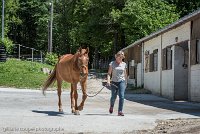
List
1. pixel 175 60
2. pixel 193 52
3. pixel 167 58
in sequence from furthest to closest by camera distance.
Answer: pixel 167 58, pixel 175 60, pixel 193 52

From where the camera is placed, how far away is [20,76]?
34406mm

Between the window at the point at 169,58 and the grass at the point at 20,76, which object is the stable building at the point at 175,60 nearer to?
the window at the point at 169,58

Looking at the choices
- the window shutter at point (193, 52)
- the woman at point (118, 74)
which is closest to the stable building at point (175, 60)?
the window shutter at point (193, 52)

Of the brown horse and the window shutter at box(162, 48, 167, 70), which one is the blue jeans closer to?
the brown horse

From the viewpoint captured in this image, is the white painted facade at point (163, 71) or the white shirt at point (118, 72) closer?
the white shirt at point (118, 72)

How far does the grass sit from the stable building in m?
6.31

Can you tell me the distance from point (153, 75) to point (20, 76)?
31.7 ft

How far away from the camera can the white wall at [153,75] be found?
98.8ft

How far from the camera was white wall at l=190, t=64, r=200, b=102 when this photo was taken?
867 inches

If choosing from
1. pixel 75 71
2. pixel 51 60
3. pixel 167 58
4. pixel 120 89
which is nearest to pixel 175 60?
pixel 167 58

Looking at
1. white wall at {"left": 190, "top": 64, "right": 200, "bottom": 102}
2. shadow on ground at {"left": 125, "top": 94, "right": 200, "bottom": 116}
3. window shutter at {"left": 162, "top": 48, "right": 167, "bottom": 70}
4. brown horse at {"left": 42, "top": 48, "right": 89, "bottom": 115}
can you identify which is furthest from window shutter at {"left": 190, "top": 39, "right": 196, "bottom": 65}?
brown horse at {"left": 42, "top": 48, "right": 89, "bottom": 115}

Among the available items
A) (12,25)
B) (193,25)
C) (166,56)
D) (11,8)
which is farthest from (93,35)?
(193,25)

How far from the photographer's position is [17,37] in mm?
84750

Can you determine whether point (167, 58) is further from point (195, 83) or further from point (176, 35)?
point (195, 83)
